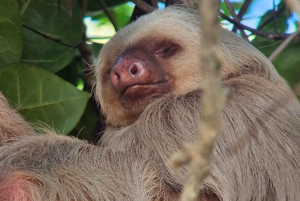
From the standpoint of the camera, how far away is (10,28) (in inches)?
172

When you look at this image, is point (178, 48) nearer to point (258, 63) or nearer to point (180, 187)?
point (258, 63)

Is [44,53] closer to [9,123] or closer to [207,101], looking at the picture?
[9,123]

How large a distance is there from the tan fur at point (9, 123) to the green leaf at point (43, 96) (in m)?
0.17

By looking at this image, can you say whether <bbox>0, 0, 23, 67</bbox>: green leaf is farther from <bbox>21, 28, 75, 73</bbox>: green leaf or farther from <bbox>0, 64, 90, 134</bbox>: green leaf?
<bbox>21, 28, 75, 73</bbox>: green leaf

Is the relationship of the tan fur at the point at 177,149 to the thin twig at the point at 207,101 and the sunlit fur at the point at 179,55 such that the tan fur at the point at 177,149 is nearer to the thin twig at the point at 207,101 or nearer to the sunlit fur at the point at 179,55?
the sunlit fur at the point at 179,55

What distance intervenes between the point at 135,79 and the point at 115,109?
507 mm

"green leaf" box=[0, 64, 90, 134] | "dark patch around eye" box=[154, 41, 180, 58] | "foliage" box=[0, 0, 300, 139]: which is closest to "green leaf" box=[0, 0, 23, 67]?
"foliage" box=[0, 0, 300, 139]

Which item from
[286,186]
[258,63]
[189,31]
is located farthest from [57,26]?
[286,186]

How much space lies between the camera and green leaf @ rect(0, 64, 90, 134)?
4.30 meters

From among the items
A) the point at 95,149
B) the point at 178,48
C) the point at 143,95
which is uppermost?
the point at 178,48

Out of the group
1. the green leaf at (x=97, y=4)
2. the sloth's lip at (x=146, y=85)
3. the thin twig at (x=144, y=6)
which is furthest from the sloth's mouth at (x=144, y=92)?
the green leaf at (x=97, y=4)

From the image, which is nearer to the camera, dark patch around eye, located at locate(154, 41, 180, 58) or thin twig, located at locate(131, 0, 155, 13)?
dark patch around eye, located at locate(154, 41, 180, 58)

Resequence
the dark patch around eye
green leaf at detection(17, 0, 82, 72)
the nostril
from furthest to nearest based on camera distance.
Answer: green leaf at detection(17, 0, 82, 72)
the dark patch around eye
the nostril

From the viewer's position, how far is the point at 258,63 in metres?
4.48
